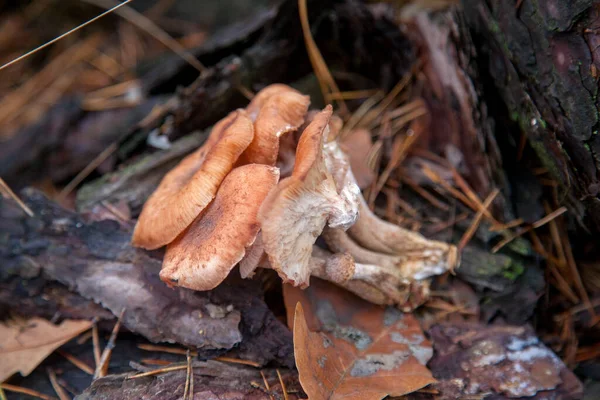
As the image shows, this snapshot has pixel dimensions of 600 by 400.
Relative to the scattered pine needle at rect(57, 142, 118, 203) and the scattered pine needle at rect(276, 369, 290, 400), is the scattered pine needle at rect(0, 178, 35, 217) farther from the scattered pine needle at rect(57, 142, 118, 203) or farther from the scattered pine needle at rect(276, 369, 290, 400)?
the scattered pine needle at rect(276, 369, 290, 400)

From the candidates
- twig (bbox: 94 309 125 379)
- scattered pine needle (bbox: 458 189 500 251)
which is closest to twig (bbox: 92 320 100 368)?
twig (bbox: 94 309 125 379)

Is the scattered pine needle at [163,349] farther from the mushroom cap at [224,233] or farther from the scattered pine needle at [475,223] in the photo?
the scattered pine needle at [475,223]

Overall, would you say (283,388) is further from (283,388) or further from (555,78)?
(555,78)

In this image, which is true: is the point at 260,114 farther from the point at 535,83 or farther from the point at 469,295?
the point at 469,295

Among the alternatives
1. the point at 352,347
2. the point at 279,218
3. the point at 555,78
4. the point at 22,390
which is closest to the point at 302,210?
the point at 279,218

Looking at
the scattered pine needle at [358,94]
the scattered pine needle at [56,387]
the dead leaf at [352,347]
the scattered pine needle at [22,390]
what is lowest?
the scattered pine needle at [22,390]

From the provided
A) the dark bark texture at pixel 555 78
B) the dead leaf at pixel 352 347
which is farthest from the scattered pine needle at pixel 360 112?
the dead leaf at pixel 352 347

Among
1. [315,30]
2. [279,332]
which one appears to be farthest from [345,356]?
[315,30]
